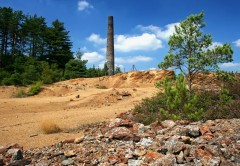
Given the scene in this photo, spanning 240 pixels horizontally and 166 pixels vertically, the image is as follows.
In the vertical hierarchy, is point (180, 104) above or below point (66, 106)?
above

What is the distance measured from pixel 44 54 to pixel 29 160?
3300 cm

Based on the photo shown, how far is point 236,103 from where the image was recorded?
9750 millimetres

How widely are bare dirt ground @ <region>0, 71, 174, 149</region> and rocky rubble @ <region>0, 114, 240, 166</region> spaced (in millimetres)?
1535

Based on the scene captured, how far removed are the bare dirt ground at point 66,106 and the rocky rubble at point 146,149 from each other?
1.53 m

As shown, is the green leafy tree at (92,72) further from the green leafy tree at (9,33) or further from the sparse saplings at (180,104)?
the sparse saplings at (180,104)

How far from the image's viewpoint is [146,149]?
19.5ft

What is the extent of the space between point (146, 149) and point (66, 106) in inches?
420

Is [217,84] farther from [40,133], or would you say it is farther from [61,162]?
[61,162]

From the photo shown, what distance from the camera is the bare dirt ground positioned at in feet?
29.8

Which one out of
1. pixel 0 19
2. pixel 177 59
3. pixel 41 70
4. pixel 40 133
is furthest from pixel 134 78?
pixel 0 19

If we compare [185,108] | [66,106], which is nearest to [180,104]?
[185,108]

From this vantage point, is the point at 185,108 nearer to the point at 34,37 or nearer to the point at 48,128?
the point at 48,128

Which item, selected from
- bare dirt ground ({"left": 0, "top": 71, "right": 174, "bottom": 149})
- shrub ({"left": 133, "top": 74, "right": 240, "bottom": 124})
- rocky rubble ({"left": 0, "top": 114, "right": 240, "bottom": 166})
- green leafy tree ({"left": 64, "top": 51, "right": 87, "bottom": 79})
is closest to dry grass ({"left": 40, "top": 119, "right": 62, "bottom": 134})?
bare dirt ground ({"left": 0, "top": 71, "right": 174, "bottom": 149})

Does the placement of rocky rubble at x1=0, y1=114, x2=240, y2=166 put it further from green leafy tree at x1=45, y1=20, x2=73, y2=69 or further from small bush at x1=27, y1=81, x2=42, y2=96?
green leafy tree at x1=45, y1=20, x2=73, y2=69
